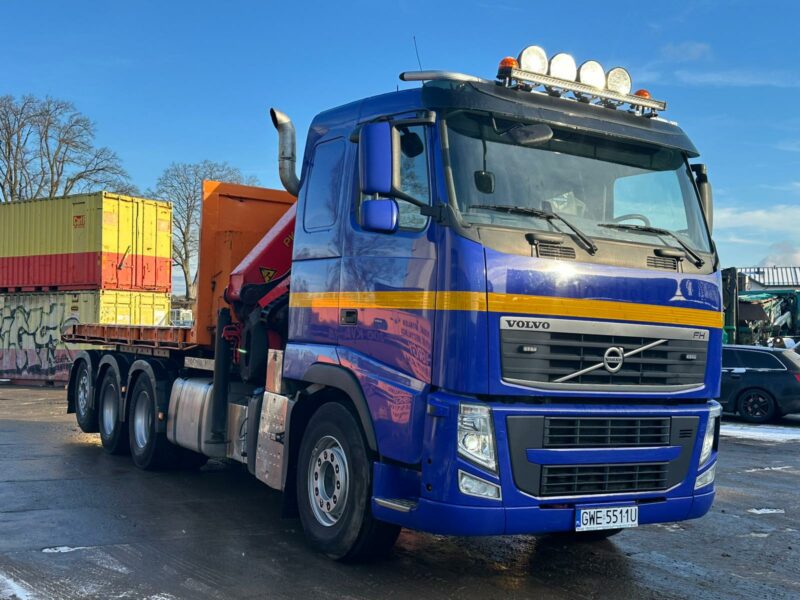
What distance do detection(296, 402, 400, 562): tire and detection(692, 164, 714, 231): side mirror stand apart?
2912 millimetres

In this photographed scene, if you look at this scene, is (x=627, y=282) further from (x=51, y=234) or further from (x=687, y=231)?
(x=51, y=234)

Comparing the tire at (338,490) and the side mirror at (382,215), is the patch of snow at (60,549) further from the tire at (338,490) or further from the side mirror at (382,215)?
the side mirror at (382,215)

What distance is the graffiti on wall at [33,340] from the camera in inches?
842

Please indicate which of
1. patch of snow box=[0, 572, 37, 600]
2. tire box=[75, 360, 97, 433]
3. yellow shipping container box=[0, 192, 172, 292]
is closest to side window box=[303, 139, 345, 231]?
patch of snow box=[0, 572, 37, 600]

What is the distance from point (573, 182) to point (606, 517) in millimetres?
2117

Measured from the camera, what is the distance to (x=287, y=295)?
6930 millimetres

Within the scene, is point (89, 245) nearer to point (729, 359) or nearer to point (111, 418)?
point (111, 418)

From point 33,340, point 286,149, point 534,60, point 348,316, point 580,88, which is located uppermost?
point 534,60

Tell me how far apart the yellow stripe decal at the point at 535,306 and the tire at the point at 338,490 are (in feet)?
2.74

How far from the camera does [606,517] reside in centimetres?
499

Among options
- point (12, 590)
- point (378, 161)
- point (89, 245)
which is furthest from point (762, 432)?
point (89, 245)

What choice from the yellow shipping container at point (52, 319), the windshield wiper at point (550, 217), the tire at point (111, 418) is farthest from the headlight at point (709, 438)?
the yellow shipping container at point (52, 319)

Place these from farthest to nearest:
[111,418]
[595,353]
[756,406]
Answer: [756,406]
[111,418]
[595,353]

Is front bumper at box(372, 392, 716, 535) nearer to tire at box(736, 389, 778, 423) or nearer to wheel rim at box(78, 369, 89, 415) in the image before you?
wheel rim at box(78, 369, 89, 415)
